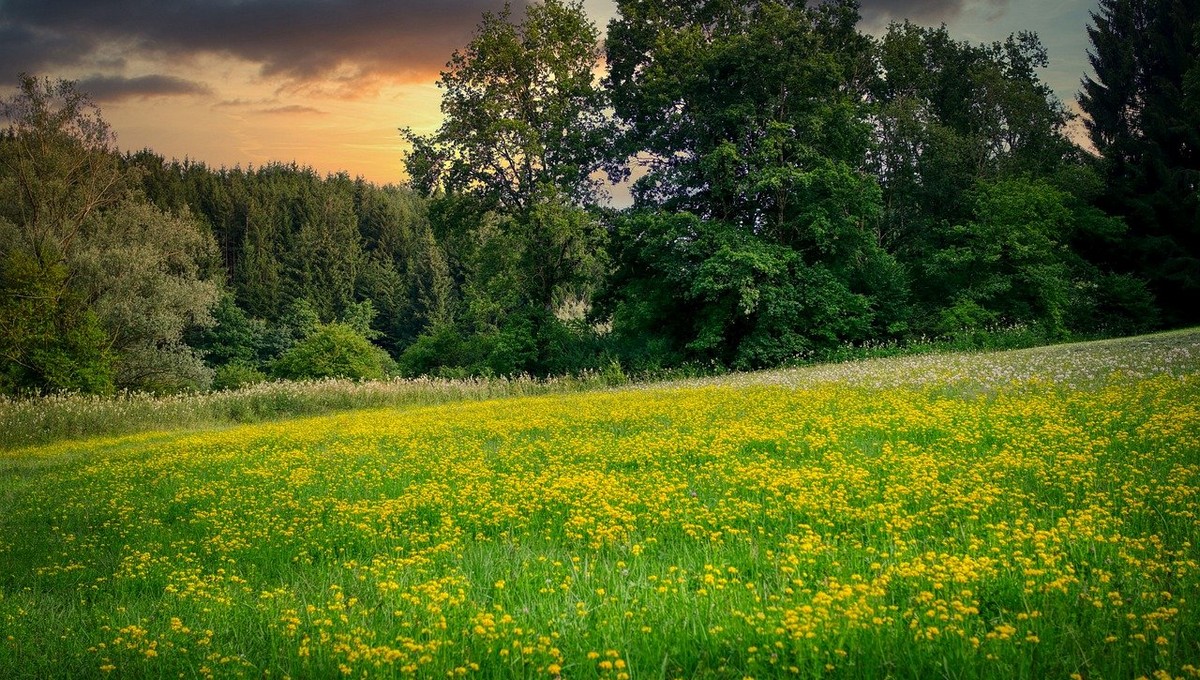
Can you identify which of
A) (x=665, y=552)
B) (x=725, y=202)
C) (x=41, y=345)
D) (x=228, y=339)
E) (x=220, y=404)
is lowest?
(x=220, y=404)

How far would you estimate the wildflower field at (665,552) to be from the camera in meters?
3.73

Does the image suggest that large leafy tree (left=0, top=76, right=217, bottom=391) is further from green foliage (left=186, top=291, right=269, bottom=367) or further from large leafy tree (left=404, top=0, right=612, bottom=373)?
green foliage (left=186, top=291, right=269, bottom=367)

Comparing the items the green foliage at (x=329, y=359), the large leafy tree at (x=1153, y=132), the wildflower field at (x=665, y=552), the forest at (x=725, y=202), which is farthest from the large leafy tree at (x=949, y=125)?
the green foliage at (x=329, y=359)

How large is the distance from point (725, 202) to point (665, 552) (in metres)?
29.5

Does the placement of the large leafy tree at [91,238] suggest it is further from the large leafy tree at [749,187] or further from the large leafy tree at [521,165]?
the large leafy tree at [749,187]

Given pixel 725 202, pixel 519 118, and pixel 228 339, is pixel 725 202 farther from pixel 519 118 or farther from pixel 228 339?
pixel 228 339

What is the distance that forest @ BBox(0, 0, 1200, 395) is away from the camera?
31.0 m

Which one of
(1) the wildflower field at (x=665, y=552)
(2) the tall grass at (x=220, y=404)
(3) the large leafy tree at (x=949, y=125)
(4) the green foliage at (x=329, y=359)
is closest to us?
(1) the wildflower field at (x=665, y=552)

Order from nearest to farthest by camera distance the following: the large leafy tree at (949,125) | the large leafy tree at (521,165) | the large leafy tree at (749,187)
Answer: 1. the large leafy tree at (749,187)
2. the large leafy tree at (521,165)
3. the large leafy tree at (949,125)

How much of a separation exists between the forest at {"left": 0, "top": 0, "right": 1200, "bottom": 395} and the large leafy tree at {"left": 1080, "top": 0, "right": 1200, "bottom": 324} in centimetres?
16

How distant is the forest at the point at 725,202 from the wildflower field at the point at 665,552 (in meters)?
20.2

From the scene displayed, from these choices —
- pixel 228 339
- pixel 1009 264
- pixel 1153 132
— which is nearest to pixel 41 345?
pixel 228 339

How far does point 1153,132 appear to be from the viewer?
38.1 m

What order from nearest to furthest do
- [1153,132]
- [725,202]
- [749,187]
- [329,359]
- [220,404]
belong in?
[220,404] → [749,187] → [725,202] → [1153,132] → [329,359]
